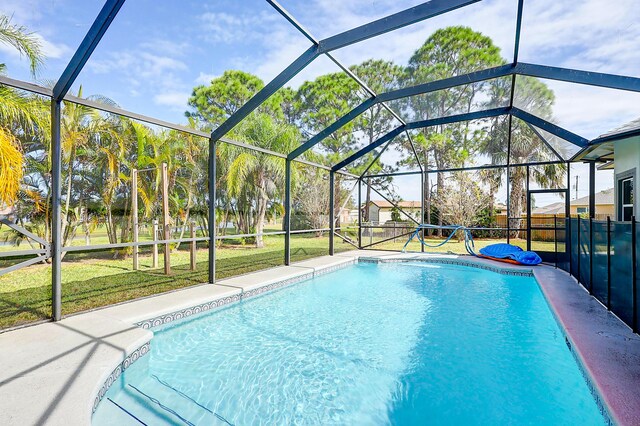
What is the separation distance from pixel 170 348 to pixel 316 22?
4.29 m

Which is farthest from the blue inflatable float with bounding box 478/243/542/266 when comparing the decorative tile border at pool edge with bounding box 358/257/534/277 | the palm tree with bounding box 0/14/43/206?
the palm tree with bounding box 0/14/43/206

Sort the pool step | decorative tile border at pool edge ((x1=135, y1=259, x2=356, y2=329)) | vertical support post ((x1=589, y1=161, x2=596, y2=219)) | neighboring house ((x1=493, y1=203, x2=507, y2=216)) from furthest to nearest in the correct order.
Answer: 1. neighboring house ((x1=493, y1=203, x2=507, y2=216))
2. vertical support post ((x1=589, y1=161, x2=596, y2=219))
3. decorative tile border at pool edge ((x1=135, y1=259, x2=356, y2=329))
4. the pool step

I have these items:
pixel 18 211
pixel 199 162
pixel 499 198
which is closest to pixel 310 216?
pixel 199 162

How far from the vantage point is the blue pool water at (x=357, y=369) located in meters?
2.51

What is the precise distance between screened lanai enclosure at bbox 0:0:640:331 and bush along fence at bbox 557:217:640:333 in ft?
0.10

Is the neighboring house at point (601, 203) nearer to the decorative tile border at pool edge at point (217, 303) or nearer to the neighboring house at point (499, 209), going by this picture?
the neighboring house at point (499, 209)

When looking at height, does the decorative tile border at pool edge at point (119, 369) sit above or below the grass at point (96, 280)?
below

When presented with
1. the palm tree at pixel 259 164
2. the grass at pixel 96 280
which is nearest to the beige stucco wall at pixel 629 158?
the grass at pixel 96 280

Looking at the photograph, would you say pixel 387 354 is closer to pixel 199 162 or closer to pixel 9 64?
pixel 9 64

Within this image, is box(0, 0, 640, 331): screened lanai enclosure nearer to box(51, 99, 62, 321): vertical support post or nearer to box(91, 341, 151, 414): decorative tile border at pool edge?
box(51, 99, 62, 321): vertical support post

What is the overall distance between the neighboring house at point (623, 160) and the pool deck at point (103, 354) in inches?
103

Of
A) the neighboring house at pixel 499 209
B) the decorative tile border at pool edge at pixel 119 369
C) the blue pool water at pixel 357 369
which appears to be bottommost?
the blue pool water at pixel 357 369

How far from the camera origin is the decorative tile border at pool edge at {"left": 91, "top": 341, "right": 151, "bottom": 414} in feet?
7.78

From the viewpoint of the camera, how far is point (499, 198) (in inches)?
587
